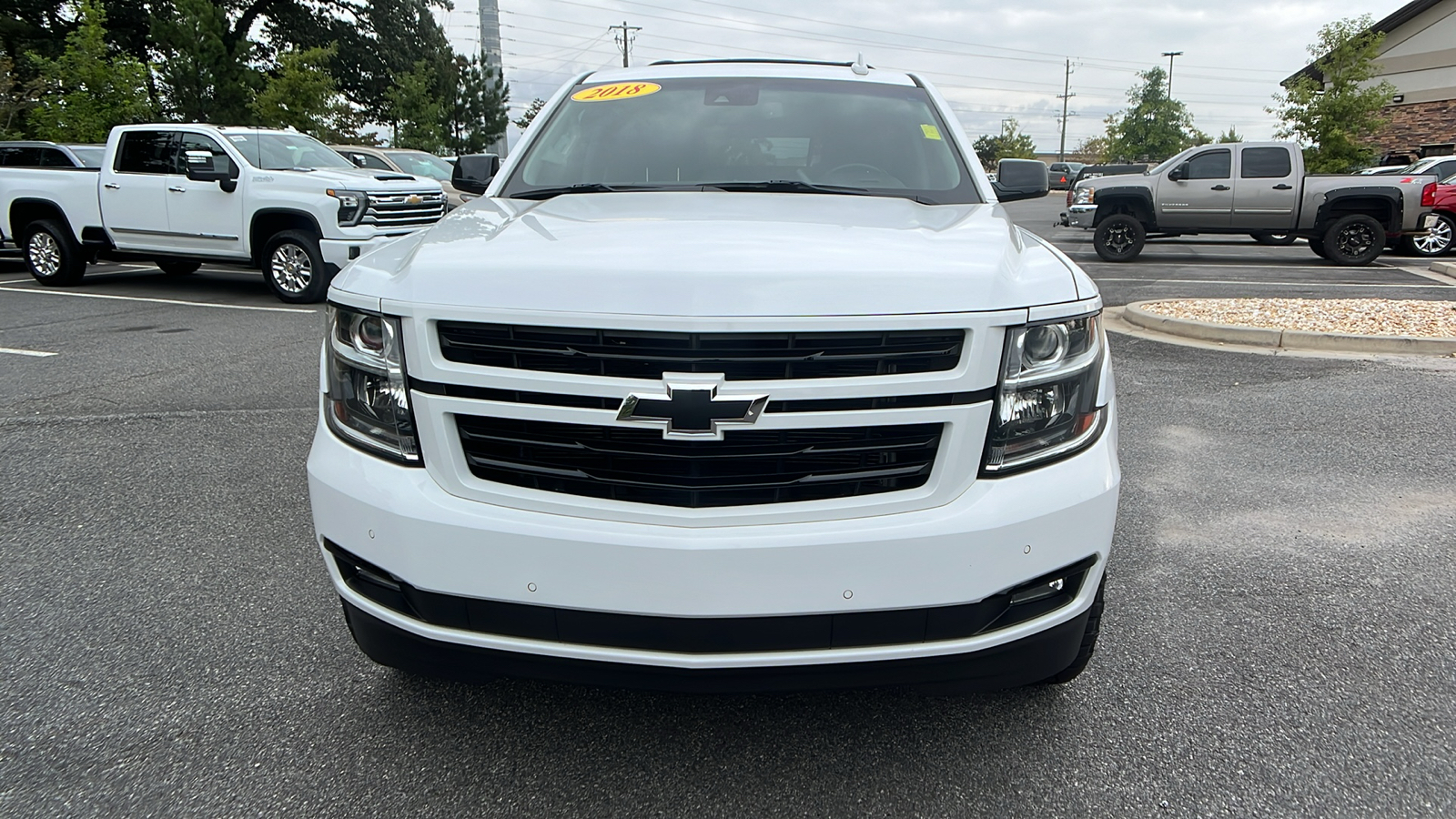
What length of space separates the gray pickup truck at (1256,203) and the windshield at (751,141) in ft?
44.5

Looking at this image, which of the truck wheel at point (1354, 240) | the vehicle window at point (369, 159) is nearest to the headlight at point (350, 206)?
the vehicle window at point (369, 159)

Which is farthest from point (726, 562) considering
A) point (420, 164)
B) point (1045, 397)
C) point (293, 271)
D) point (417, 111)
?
point (417, 111)

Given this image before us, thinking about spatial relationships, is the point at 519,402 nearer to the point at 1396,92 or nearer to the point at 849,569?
the point at 849,569

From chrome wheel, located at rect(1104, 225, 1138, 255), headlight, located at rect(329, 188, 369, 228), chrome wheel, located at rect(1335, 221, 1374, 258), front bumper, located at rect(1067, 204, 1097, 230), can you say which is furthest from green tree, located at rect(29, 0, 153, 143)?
chrome wheel, located at rect(1335, 221, 1374, 258)

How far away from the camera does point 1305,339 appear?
7973 millimetres

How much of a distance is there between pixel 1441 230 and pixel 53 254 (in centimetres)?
2175

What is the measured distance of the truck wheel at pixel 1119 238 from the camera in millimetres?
15953

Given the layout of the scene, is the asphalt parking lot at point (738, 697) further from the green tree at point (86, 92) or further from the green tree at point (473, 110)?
the green tree at point (473, 110)

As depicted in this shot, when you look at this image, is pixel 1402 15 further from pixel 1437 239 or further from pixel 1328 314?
pixel 1328 314

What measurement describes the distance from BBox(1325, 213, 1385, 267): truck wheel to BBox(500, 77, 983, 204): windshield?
48.0 feet

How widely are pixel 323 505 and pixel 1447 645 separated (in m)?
3.30

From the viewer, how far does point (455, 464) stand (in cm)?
209

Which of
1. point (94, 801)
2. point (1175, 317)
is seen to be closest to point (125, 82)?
point (1175, 317)

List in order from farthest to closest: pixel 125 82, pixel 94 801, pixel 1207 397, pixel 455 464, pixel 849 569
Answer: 1. pixel 125 82
2. pixel 1207 397
3. pixel 94 801
4. pixel 455 464
5. pixel 849 569
